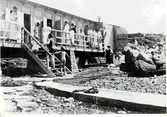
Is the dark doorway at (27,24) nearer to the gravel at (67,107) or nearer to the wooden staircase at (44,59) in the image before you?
the wooden staircase at (44,59)

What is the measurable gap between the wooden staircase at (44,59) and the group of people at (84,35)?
0.40 metres

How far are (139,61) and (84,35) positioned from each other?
1.05 meters

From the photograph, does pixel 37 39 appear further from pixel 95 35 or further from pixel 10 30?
pixel 95 35

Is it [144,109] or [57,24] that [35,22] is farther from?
[144,109]

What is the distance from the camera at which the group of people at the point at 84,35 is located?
3.13 m

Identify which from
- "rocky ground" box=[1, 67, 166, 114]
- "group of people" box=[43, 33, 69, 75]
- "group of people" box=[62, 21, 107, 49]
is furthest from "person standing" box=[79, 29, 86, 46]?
"rocky ground" box=[1, 67, 166, 114]

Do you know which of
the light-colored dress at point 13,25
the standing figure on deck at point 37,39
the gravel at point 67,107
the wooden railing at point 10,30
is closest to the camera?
the gravel at point 67,107

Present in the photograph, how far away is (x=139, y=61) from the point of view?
119 inches

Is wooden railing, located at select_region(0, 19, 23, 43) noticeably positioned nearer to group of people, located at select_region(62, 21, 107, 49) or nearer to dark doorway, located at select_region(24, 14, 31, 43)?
dark doorway, located at select_region(24, 14, 31, 43)

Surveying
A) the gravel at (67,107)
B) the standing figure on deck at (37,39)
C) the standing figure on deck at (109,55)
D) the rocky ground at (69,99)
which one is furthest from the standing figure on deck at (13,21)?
the standing figure on deck at (109,55)

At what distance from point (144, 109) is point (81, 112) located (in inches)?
32.4

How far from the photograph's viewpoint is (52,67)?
308cm

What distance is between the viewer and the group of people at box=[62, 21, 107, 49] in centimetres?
313

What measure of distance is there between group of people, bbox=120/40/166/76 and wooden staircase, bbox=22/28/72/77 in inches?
40.5
